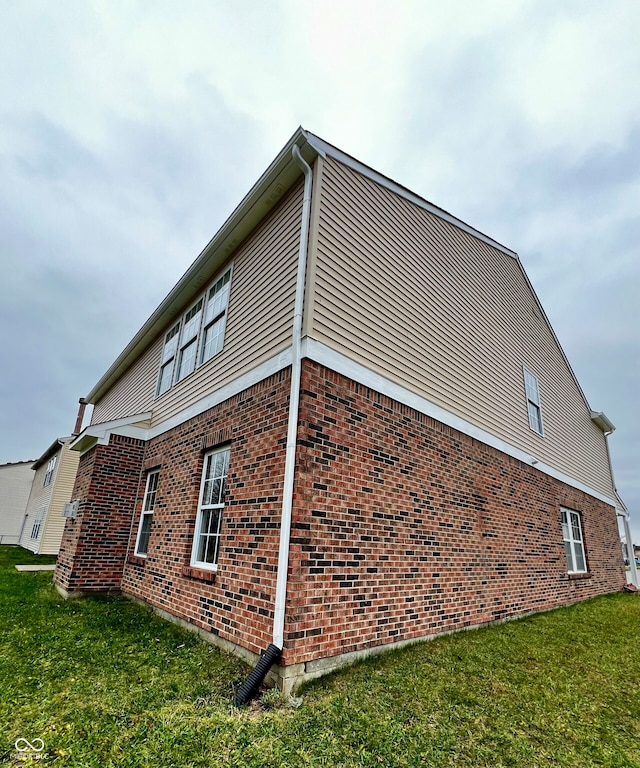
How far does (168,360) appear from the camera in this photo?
9.12 m

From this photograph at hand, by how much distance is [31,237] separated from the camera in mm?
18312

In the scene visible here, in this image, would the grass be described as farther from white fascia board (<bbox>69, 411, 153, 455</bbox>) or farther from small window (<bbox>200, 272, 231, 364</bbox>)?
small window (<bbox>200, 272, 231, 364</bbox>)

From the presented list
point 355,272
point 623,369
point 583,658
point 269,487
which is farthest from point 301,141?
point 623,369

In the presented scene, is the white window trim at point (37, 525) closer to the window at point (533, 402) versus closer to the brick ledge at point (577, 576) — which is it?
the window at point (533, 402)

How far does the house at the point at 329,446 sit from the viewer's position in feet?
14.1

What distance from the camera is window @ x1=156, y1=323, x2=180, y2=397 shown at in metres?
8.90

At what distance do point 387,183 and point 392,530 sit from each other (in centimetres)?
541

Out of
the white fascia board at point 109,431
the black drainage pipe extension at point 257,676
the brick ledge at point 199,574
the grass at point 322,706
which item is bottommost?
the grass at point 322,706

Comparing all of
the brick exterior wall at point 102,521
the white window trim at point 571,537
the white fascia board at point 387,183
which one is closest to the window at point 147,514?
the brick exterior wall at point 102,521

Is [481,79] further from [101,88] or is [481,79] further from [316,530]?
[316,530]

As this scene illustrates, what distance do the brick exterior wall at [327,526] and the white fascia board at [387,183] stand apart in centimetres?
321

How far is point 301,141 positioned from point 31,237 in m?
18.4

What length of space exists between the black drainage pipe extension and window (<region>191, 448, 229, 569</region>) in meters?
1.83

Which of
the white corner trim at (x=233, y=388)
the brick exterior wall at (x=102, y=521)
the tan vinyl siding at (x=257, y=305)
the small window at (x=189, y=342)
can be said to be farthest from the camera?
the small window at (x=189, y=342)
